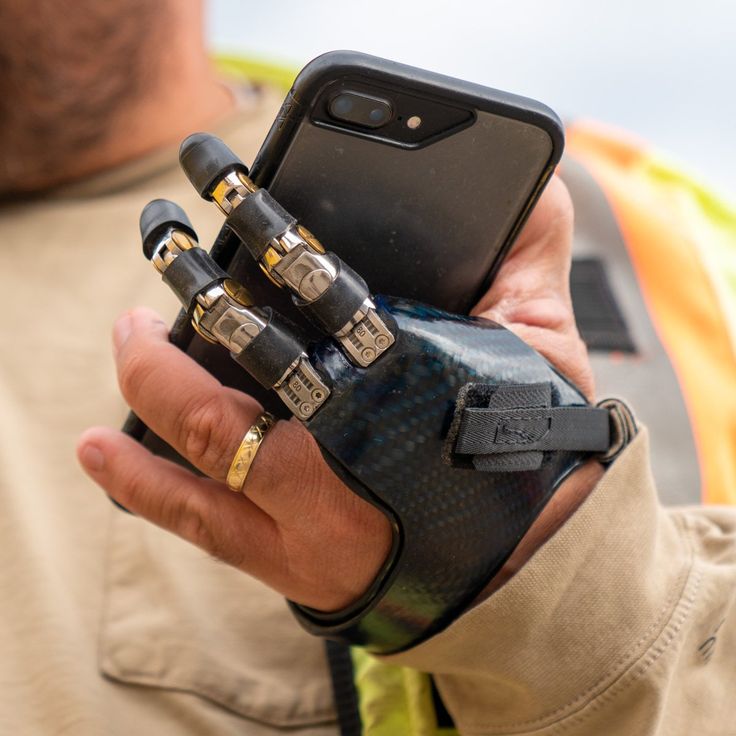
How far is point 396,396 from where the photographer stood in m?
0.41

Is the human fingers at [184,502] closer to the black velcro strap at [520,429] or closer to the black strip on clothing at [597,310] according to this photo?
the black velcro strap at [520,429]

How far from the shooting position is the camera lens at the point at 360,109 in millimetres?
414

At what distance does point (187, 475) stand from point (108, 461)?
0.04m

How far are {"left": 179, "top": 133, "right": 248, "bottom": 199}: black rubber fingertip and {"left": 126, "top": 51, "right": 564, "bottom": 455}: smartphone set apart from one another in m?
0.02

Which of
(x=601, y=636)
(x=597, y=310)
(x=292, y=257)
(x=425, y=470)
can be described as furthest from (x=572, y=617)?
(x=597, y=310)

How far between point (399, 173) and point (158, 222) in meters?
0.11

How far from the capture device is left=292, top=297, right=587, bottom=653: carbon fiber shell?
404 millimetres

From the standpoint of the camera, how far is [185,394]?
45 cm

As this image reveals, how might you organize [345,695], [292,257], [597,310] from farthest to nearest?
[597,310], [345,695], [292,257]

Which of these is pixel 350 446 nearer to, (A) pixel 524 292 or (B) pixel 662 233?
(A) pixel 524 292

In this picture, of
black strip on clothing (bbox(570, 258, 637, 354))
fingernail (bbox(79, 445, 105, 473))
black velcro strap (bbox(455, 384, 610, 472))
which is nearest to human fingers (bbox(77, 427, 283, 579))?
fingernail (bbox(79, 445, 105, 473))

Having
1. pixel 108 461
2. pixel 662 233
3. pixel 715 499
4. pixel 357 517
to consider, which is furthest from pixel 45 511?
pixel 662 233

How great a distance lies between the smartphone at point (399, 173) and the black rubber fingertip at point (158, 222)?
20 mm

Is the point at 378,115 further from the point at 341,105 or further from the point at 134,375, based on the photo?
the point at 134,375
